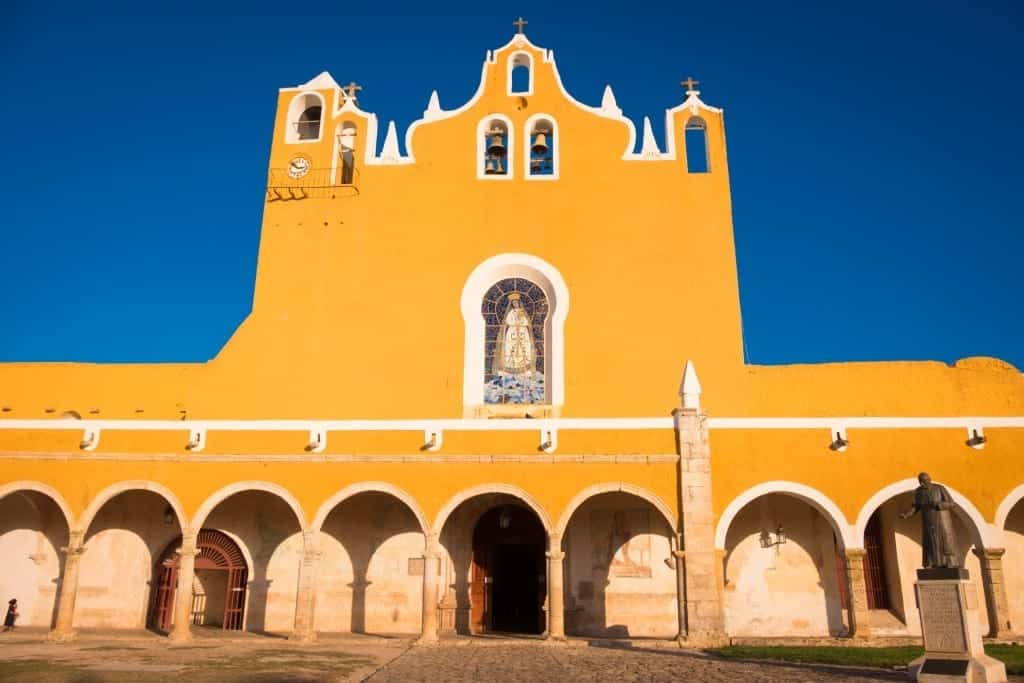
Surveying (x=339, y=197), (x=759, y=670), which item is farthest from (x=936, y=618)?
(x=339, y=197)

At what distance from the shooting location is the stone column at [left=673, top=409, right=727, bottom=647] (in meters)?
12.4

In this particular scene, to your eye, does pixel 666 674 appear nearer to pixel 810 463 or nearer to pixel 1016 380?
pixel 810 463

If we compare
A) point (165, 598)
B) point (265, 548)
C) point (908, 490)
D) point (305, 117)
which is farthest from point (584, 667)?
point (305, 117)

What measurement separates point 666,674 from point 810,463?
544cm

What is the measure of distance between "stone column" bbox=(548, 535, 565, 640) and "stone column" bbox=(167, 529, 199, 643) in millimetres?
5661

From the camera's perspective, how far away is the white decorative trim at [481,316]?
15281 millimetres

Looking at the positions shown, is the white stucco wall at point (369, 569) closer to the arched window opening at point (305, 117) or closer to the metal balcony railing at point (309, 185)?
the metal balcony railing at point (309, 185)

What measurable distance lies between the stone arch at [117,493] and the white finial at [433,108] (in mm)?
9008

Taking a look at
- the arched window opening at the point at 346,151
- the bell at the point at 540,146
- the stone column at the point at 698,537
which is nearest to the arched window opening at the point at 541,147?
the bell at the point at 540,146

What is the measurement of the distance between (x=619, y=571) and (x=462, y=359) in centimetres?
470

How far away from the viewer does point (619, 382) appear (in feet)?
49.3

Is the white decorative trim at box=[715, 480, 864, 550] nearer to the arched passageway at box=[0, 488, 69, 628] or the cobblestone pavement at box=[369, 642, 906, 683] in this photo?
the cobblestone pavement at box=[369, 642, 906, 683]

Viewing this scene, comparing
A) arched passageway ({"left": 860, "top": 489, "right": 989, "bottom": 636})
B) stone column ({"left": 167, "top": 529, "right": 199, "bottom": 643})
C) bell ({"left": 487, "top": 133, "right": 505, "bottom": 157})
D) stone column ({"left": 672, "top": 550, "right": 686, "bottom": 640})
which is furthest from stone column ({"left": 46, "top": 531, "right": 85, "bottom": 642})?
arched passageway ({"left": 860, "top": 489, "right": 989, "bottom": 636})

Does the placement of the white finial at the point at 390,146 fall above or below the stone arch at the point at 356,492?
above
